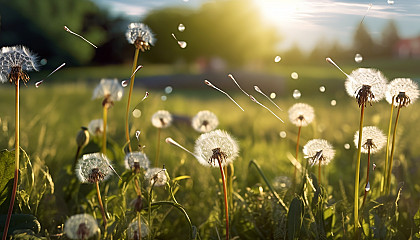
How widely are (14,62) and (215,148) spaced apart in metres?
0.42

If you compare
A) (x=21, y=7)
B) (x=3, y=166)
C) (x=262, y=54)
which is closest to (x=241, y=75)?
(x=262, y=54)

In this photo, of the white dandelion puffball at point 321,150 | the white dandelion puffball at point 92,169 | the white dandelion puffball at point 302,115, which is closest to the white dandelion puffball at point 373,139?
the white dandelion puffball at point 321,150

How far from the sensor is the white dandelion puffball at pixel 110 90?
3.99 ft

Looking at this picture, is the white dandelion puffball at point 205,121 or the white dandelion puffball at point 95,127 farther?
the white dandelion puffball at point 95,127

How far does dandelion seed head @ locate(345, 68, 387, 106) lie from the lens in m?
0.80

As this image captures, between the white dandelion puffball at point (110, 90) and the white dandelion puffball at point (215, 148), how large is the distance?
1.38ft

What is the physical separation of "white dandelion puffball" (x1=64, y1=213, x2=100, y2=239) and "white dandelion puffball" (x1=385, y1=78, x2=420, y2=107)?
2.18ft

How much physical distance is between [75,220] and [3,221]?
0.81ft

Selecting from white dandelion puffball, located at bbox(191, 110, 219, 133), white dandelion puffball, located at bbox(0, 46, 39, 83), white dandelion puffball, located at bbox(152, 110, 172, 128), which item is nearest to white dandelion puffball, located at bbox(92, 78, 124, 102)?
white dandelion puffball, located at bbox(152, 110, 172, 128)

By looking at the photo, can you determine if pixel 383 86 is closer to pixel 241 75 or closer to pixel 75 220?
pixel 75 220

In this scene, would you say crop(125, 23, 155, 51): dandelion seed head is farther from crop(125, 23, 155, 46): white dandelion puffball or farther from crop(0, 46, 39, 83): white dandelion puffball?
crop(0, 46, 39, 83): white dandelion puffball

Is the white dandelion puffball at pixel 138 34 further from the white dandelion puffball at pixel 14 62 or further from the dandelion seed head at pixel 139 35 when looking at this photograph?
the white dandelion puffball at pixel 14 62

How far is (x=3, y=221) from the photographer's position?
95cm

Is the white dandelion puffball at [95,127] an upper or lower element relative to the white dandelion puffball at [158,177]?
upper
